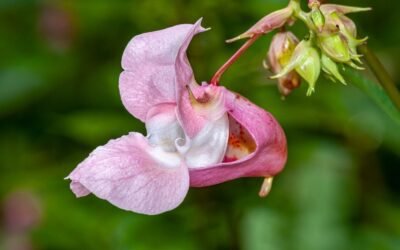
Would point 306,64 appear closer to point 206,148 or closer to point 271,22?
point 271,22

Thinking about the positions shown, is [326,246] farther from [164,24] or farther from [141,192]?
[141,192]

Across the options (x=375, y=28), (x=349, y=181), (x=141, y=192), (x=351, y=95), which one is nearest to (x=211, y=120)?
(x=141, y=192)

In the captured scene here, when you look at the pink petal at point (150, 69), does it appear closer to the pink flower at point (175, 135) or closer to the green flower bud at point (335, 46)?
the pink flower at point (175, 135)

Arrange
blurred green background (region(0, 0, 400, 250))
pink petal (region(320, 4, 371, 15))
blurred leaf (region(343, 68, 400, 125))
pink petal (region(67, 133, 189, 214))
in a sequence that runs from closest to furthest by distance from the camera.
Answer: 1. pink petal (region(67, 133, 189, 214))
2. pink petal (region(320, 4, 371, 15))
3. blurred leaf (region(343, 68, 400, 125))
4. blurred green background (region(0, 0, 400, 250))

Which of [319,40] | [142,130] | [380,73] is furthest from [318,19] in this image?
[142,130]

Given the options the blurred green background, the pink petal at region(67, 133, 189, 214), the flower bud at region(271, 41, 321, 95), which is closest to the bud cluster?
the flower bud at region(271, 41, 321, 95)

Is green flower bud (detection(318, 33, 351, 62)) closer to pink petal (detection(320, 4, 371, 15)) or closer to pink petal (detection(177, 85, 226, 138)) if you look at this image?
pink petal (detection(320, 4, 371, 15))

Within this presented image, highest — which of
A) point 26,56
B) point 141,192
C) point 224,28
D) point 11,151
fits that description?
point 141,192
